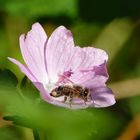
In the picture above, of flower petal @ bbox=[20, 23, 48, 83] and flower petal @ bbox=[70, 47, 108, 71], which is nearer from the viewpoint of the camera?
flower petal @ bbox=[20, 23, 48, 83]

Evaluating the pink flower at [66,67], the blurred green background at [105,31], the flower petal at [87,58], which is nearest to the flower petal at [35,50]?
the pink flower at [66,67]

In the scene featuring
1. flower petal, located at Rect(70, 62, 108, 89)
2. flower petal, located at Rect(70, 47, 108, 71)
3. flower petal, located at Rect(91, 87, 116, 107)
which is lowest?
flower petal, located at Rect(91, 87, 116, 107)

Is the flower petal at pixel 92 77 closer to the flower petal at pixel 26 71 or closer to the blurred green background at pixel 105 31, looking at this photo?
the flower petal at pixel 26 71

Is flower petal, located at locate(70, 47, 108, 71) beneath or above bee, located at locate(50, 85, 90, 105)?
above

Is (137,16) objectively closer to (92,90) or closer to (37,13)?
(37,13)

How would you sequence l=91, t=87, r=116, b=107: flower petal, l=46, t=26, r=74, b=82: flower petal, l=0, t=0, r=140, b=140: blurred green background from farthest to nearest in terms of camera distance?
l=0, t=0, r=140, b=140: blurred green background < l=46, t=26, r=74, b=82: flower petal < l=91, t=87, r=116, b=107: flower petal

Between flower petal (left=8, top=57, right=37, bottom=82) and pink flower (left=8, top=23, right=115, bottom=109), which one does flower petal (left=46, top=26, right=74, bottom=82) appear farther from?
flower petal (left=8, top=57, right=37, bottom=82)

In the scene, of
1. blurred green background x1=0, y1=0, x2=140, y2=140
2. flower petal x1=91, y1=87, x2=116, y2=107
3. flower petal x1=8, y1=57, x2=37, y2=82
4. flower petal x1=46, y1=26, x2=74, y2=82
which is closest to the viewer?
flower petal x1=8, y1=57, x2=37, y2=82

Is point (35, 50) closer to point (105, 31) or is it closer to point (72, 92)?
point (72, 92)

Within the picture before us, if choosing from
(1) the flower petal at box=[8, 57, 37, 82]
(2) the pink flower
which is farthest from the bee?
(1) the flower petal at box=[8, 57, 37, 82]
